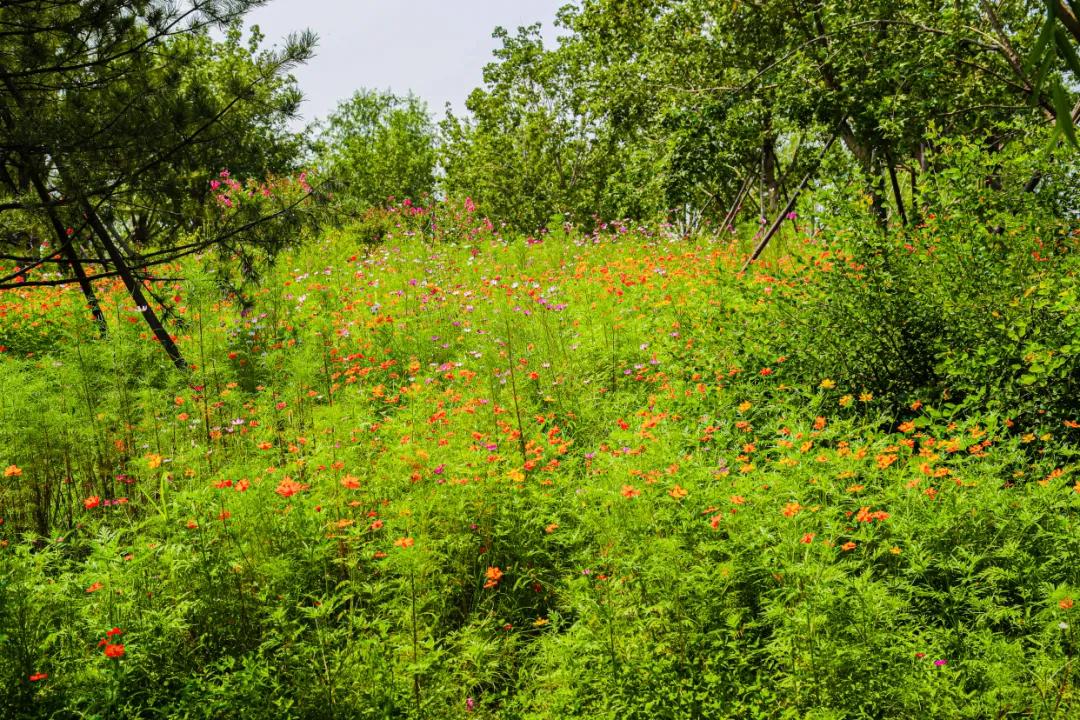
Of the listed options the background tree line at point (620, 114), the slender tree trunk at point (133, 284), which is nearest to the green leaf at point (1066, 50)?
the background tree line at point (620, 114)

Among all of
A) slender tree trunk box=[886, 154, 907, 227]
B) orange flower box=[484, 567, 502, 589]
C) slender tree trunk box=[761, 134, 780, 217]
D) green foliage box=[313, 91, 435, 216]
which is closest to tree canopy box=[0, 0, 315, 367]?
orange flower box=[484, 567, 502, 589]

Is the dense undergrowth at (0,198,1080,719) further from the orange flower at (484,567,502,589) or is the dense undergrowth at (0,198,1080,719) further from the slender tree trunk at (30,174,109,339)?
the slender tree trunk at (30,174,109,339)

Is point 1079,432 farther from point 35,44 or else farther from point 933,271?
point 35,44

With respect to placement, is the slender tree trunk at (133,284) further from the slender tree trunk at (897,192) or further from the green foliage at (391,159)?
the green foliage at (391,159)

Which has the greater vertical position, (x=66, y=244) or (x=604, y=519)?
(x=66, y=244)

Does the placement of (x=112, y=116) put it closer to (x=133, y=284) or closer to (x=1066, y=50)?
(x=133, y=284)

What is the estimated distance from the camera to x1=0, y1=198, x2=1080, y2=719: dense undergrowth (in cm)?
252

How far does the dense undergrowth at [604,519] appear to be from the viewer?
2516 mm

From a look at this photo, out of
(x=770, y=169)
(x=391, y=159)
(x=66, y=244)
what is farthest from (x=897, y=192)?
(x=391, y=159)

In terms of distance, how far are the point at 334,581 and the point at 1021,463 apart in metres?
3.56

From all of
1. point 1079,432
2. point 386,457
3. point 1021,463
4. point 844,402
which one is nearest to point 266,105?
point 386,457

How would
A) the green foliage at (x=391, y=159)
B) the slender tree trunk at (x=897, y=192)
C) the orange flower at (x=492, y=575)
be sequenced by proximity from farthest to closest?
the green foliage at (x=391, y=159), the slender tree trunk at (x=897, y=192), the orange flower at (x=492, y=575)

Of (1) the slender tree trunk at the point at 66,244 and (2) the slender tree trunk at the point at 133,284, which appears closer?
(1) the slender tree trunk at the point at 66,244

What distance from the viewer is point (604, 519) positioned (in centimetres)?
309
